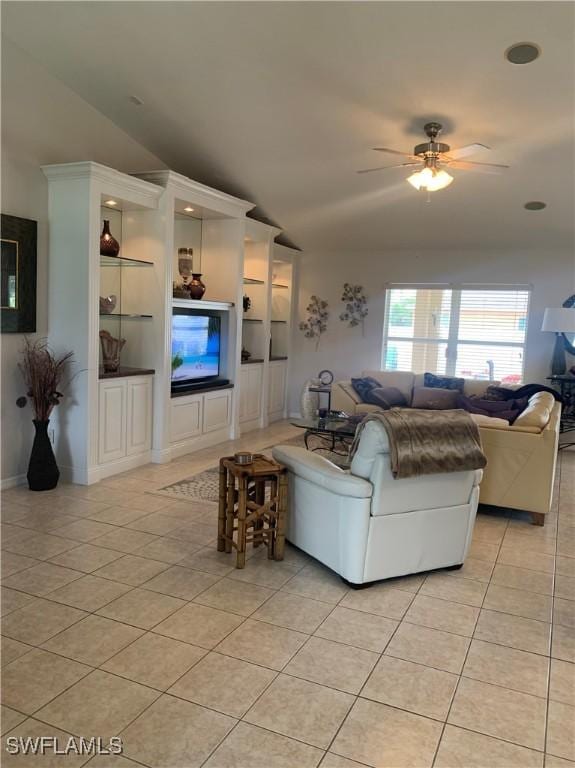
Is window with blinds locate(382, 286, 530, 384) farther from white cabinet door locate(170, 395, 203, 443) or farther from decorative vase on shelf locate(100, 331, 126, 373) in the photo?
decorative vase on shelf locate(100, 331, 126, 373)

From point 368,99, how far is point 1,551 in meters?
4.04

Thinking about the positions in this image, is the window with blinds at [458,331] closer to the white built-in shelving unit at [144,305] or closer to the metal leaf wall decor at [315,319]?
the metal leaf wall decor at [315,319]

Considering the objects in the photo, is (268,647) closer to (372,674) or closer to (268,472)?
(372,674)

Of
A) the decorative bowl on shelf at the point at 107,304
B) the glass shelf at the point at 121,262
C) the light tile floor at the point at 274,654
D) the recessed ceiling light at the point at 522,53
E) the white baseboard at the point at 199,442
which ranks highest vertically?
the recessed ceiling light at the point at 522,53

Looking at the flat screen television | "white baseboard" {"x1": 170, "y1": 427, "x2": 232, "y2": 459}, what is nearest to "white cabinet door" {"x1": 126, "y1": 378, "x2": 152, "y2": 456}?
"white baseboard" {"x1": 170, "y1": 427, "x2": 232, "y2": 459}

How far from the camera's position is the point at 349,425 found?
5.34 metres

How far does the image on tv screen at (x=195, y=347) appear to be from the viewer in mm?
5949

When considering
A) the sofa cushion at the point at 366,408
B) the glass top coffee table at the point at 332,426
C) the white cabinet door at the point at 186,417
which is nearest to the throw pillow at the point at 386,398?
the sofa cushion at the point at 366,408

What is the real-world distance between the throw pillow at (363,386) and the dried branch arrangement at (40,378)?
3631 mm

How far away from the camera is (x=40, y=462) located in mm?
4652

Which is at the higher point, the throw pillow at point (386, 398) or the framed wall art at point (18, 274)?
the framed wall art at point (18, 274)

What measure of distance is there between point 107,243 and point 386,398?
12.0 ft

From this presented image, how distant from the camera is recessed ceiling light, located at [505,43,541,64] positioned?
3674 mm

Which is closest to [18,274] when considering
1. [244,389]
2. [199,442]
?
[199,442]
